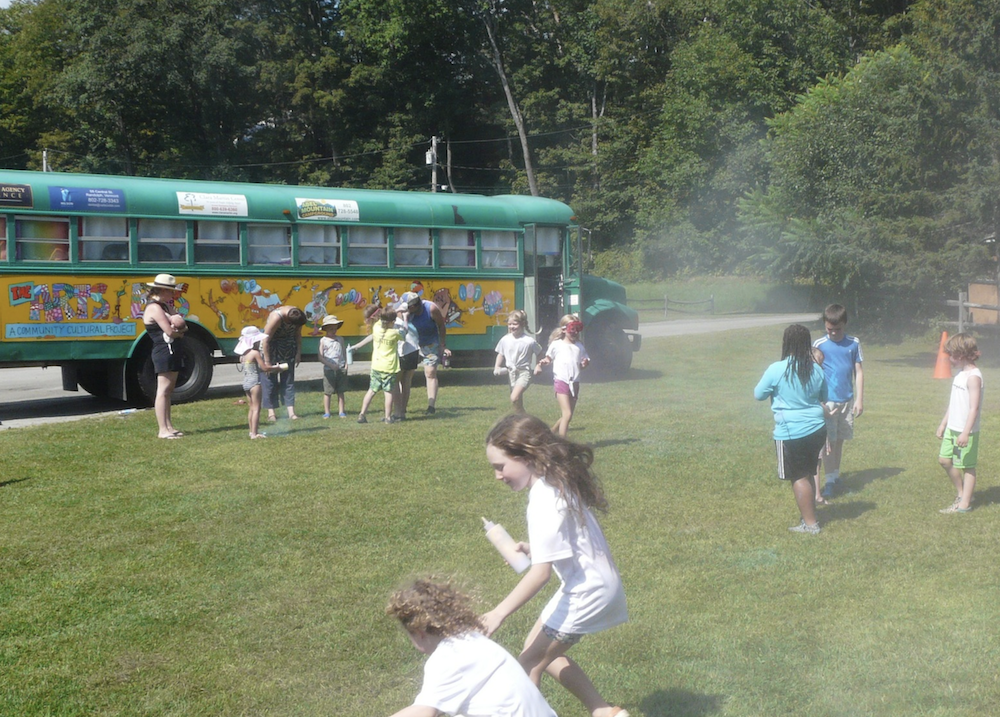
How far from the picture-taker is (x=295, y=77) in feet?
178

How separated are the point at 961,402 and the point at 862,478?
→ 6.23 ft

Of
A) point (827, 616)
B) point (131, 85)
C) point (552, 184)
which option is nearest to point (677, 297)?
point (552, 184)

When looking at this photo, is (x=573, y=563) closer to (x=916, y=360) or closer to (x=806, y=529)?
(x=806, y=529)

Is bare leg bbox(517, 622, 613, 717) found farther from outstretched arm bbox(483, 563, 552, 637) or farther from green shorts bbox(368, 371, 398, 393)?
green shorts bbox(368, 371, 398, 393)

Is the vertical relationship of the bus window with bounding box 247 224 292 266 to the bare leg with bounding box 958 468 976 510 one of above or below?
above

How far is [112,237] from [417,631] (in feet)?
43.9

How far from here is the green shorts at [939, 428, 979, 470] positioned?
830cm

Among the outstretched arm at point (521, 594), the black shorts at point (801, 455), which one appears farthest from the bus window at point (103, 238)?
the outstretched arm at point (521, 594)

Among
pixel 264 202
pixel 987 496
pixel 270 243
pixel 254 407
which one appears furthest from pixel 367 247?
pixel 987 496

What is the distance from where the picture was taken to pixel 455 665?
129 inches

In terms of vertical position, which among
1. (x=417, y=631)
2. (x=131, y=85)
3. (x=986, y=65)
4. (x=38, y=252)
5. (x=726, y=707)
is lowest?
(x=726, y=707)

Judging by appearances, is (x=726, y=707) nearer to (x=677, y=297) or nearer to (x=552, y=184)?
(x=677, y=297)

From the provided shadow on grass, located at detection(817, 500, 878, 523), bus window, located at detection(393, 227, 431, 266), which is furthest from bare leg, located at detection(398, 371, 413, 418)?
shadow on grass, located at detection(817, 500, 878, 523)

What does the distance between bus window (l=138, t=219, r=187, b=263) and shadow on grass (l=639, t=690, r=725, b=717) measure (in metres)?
12.5
